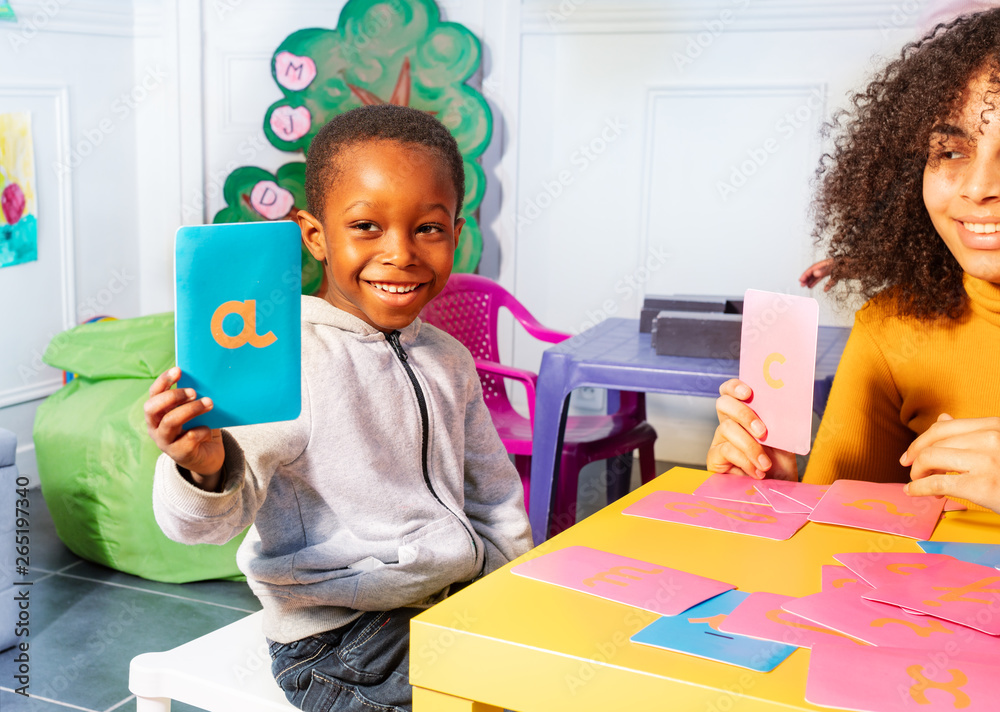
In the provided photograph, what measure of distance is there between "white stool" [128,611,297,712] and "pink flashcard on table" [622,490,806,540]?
17.9 inches

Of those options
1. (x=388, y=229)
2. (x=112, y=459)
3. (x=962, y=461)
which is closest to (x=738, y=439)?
(x=962, y=461)

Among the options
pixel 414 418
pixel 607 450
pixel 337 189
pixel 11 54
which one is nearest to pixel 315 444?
pixel 414 418

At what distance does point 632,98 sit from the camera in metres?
3.62

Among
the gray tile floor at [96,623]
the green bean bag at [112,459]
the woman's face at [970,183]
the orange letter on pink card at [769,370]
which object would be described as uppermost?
the woman's face at [970,183]

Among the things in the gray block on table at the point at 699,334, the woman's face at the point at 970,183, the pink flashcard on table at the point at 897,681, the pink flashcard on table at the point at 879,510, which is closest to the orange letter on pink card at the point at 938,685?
the pink flashcard on table at the point at 897,681

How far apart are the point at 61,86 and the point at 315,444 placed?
275cm

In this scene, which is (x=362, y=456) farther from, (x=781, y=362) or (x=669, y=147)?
(x=669, y=147)

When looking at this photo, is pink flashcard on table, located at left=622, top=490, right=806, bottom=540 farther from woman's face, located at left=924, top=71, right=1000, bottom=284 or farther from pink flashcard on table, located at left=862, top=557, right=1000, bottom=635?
woman's face, located at left=924, top=71, right=1000, bottom=284

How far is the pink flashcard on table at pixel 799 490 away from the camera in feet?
3.79

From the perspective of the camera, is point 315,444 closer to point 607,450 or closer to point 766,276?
point 607,450

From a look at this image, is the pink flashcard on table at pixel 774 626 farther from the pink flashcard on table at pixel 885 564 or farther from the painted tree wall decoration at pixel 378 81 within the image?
the painted tree wall decoration at pixel 378 81

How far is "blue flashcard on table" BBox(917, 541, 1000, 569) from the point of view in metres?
0.95

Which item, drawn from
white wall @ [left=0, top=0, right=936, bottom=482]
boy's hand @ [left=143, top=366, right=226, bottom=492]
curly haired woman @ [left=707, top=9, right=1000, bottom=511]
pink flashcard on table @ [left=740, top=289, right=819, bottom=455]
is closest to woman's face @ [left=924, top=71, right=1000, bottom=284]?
curly haired woman @ [left=707, top=9, right=1000, bottom=511]

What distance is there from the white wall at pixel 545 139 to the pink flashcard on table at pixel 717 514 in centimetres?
229
